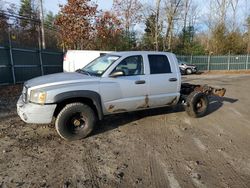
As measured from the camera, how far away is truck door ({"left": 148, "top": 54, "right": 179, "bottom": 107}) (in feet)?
19.3

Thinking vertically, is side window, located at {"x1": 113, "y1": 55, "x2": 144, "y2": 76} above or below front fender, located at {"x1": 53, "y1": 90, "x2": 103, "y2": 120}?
above

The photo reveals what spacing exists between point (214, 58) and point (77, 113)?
26415 millimetres

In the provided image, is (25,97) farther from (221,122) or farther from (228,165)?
(221,122)

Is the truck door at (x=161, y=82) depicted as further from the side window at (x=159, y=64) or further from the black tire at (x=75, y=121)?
the black tire at (x=75, y=121)

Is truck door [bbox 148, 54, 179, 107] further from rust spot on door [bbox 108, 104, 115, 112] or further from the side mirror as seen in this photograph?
rust spot on door [bbox 108, 104, 115, 112]

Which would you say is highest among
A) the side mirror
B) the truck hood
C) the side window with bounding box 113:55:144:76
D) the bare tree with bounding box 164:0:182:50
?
the bare tree with bounding box 164:0:182:50

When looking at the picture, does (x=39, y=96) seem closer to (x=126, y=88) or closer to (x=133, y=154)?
(x=126, y=88)

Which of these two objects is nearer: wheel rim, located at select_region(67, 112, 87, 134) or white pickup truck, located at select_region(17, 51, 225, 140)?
white pickup truck, located at select_region(17, 51, 225, 140)

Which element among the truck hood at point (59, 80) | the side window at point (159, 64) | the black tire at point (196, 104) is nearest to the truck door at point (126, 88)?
the side window at point (159, 64)

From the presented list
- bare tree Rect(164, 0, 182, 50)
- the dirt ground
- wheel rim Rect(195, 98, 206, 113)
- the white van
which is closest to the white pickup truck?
wheel rim Rect(195, 98, 206, 113)

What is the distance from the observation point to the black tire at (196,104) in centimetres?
658

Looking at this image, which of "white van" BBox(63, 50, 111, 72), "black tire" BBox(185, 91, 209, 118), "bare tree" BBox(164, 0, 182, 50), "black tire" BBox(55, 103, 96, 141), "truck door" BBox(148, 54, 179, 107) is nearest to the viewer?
"black tire" BBox(55, 103, 96, 141)

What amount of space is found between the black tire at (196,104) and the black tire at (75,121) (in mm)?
2895

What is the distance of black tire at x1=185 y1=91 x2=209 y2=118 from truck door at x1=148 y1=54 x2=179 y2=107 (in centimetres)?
48
